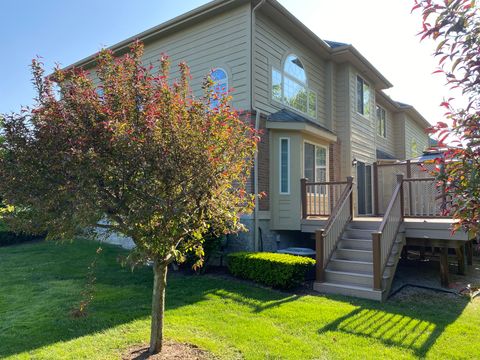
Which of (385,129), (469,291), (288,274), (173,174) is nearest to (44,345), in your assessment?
(173,174)

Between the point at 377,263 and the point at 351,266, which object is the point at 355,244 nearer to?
the point at 351,266

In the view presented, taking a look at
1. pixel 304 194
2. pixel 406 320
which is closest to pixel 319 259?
pixel 406 320

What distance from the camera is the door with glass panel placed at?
10.4 meters

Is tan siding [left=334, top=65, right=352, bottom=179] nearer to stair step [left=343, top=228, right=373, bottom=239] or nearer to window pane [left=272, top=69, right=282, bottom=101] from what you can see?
window pane [left=272, top=69, right=282, bottom=101]

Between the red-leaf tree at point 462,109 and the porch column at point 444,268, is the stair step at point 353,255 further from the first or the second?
the red-leaf tree at point 462,109

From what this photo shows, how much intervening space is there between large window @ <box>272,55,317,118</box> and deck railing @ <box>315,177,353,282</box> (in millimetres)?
3495

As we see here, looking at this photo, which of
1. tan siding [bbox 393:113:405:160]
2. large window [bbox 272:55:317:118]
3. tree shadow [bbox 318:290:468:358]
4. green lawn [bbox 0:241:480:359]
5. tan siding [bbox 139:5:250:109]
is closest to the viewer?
green lawn [bbox 0:241:480:359]

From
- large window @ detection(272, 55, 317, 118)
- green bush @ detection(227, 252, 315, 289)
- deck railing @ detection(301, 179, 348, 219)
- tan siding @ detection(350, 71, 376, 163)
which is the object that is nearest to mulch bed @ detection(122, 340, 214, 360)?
green bush @ detection(227, 252, 315, 289)

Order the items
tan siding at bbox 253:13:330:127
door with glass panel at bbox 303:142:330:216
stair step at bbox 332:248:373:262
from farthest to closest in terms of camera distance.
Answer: door with glass panel at bbox 303:142:330:216 < tan siding at bbox 253:13:330:127 < stair step at bbox 332:248:373:262

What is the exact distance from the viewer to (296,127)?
9930 millimetres

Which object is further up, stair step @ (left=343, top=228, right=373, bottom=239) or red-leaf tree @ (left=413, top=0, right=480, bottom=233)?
red-leaf tree @ (left=413, top=0, right=480, bottom=233)

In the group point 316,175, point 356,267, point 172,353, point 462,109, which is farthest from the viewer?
point 316,175

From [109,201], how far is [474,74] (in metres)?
3.30

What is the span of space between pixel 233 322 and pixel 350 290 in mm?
2776
